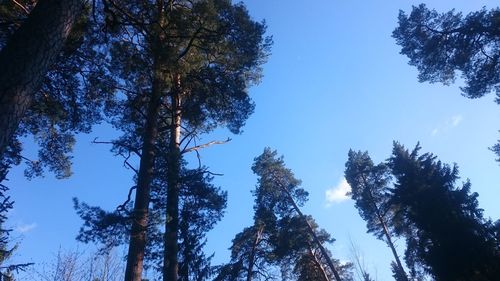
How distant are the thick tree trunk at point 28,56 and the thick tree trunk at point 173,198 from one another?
543 centimetres

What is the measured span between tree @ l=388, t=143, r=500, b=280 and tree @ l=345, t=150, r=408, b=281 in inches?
195

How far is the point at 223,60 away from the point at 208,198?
452cm

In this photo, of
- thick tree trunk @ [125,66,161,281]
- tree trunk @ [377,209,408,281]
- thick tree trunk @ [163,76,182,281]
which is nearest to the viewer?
thick tree trunk @ [125,66,161,281]

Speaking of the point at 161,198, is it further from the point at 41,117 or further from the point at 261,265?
the point at 261,265

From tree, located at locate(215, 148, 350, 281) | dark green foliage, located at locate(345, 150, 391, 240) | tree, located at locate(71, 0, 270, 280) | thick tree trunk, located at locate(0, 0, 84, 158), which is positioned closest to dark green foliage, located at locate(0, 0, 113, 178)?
tree, located at locate(71, 0, 270, 280)

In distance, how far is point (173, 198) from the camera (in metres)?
10.9

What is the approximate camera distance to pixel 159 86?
36.6ft

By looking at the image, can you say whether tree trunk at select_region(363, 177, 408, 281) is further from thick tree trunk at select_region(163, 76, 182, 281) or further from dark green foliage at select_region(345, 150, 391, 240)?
thick tree trunk at select_region(163, 76, 182, 281)

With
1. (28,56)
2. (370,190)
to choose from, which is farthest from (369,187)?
(28,56)

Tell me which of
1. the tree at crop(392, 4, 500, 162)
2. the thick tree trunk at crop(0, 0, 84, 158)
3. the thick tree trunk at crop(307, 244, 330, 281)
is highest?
the tree at crop(392, 4, 500, 162)

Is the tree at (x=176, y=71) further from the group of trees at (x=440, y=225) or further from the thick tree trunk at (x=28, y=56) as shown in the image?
the group of trees at (x=440, y=225)

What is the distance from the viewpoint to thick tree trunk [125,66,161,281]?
8039 mm

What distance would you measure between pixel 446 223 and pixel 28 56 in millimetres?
16141

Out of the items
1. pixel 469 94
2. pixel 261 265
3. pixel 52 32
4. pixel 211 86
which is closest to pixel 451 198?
pixel 469 94
